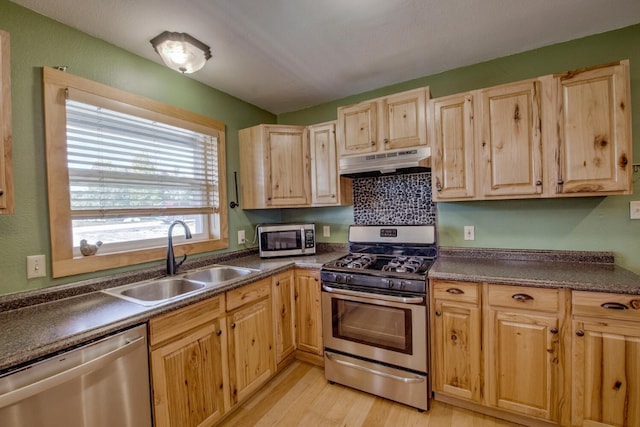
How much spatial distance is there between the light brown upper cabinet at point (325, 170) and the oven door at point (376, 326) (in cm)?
86

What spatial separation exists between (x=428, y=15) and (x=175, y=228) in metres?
2.33

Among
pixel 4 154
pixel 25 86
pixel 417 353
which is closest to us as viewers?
pixel 4 154

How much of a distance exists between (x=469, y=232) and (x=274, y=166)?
183cm

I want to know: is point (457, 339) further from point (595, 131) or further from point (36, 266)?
point (36, 266)

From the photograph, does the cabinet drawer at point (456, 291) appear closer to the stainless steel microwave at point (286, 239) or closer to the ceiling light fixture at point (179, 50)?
the stainless steel microwave at point (286, 239)

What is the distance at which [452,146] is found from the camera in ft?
6.68

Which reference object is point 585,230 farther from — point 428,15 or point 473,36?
point 428,15

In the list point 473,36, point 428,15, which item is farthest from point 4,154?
point 473,36

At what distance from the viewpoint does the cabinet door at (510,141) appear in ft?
5.86

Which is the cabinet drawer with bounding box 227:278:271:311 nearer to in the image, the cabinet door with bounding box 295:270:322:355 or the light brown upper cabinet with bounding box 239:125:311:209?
the cabinet door with bounding box 295:270:322:355

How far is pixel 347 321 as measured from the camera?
2.08m

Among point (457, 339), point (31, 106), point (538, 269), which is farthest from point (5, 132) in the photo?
point (538, 269)

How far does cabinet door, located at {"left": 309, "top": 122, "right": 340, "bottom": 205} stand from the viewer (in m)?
2.54

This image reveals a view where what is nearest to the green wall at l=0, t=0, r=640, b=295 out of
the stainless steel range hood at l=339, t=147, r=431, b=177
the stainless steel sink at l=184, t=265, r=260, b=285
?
the stainless steel sink at l=184, t=265, r=260, b=285
